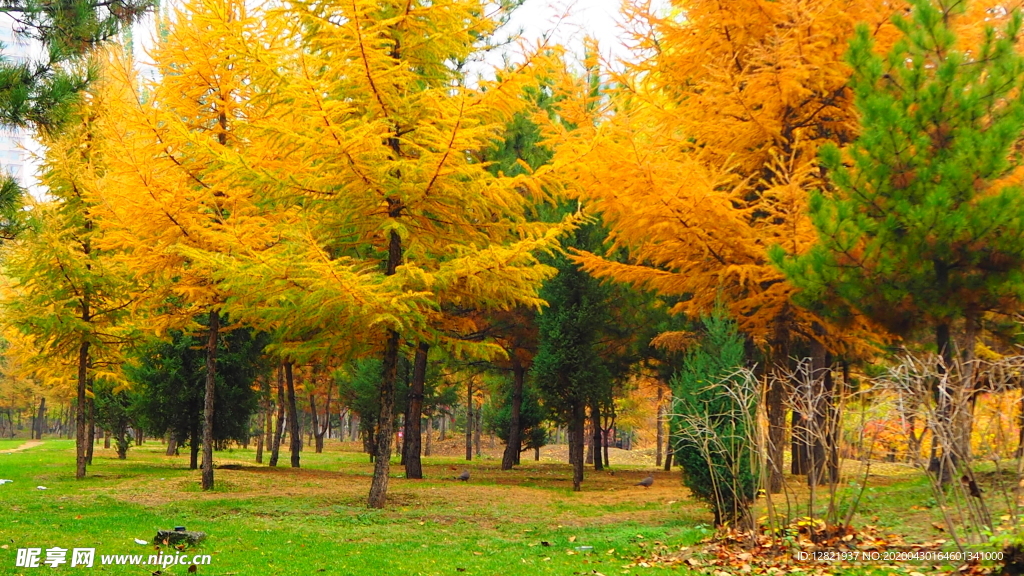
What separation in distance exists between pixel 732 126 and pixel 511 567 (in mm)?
7599

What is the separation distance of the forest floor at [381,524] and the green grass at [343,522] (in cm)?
2

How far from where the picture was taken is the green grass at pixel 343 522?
21.5 ft

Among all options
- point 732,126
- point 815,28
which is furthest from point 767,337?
point 815,28

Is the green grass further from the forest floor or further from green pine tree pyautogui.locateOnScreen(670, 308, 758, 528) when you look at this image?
green pine tree pyautogui.locateOnScreen(670, 308, 758, 528)

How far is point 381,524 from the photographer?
921cm

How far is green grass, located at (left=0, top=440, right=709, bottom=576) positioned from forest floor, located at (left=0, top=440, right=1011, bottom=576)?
21 mm

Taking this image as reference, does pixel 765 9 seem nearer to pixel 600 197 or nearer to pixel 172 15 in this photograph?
pixel 600 197

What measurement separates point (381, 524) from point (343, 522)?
51 centimetres

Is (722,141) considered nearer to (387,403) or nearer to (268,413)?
(387,403)

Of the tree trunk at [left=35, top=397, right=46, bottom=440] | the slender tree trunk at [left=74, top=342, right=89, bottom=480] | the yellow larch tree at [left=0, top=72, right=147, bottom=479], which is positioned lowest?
the tree trunk at [left=35, top=397, right=46, bottom=440]

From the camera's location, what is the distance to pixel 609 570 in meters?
6.06

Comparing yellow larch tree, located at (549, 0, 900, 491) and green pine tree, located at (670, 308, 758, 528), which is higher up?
yellow larch tree, located at (549, 0, 900, 491)

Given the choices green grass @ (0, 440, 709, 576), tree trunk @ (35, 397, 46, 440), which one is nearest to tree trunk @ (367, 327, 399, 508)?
green grass @ (0, 440, 709, 576)

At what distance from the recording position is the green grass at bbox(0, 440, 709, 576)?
6543mm
